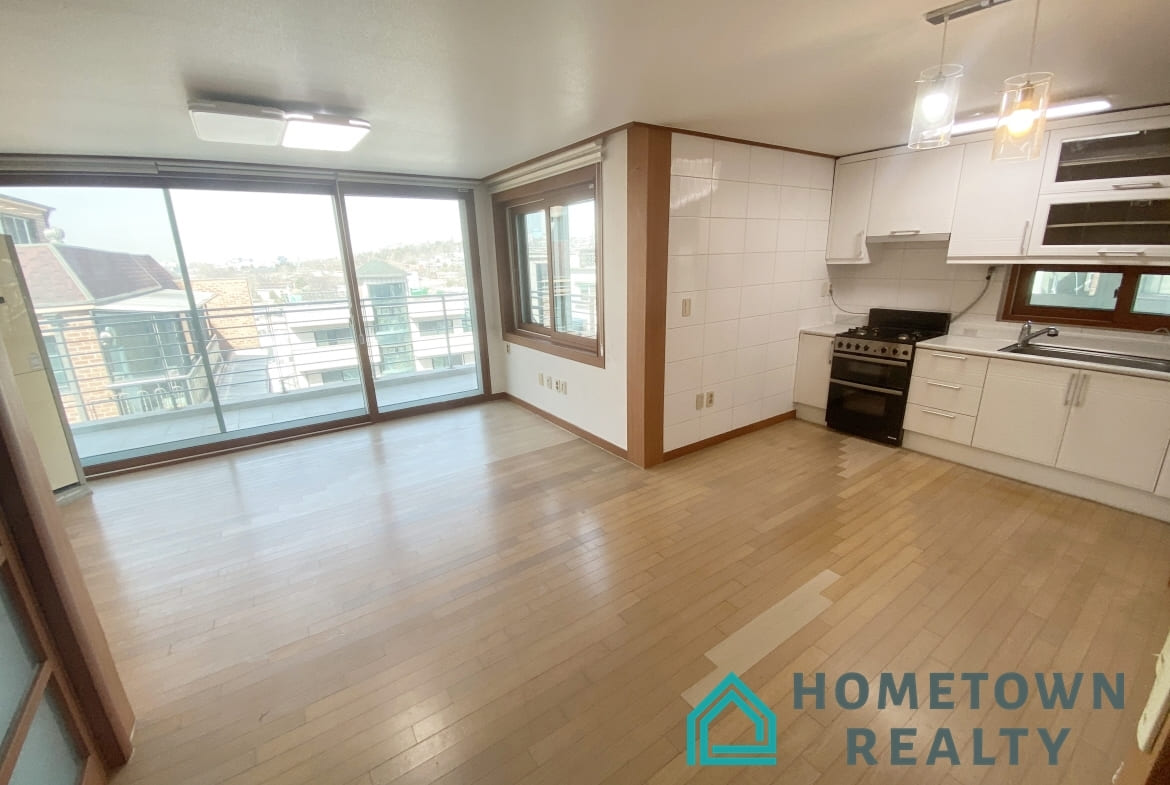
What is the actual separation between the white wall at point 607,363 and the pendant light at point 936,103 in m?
1.74

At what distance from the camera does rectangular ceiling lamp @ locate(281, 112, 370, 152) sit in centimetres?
235

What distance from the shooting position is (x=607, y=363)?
3520mm

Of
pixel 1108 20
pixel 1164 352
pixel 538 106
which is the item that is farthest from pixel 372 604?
pixel 1164 352

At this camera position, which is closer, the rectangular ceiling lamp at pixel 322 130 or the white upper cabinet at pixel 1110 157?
the rectangular ceiling lamp at pixel 322 130

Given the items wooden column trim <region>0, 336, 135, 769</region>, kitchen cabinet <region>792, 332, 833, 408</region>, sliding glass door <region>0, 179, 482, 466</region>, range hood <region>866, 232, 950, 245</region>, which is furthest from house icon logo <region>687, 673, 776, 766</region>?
sliding glass door <region>0, 179, 482, 466</region>

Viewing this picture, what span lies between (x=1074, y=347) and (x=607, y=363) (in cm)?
328

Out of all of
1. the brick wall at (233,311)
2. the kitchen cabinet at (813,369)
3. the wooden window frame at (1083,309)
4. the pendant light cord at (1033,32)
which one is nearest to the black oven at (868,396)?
the kitchen cabinet at (813,369)

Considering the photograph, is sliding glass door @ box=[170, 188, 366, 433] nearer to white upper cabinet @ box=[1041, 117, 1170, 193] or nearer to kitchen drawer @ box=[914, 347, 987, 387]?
kitchen drawer @ box=[914, 347, 987, 387]

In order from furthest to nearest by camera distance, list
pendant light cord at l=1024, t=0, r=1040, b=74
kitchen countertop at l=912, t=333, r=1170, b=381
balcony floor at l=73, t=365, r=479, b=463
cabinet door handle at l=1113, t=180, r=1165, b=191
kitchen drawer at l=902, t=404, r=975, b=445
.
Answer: balcony floor at l=73, t=365, r=479, b=463, kitchen drawer at l=902, t=404, r=975, b=445, kitchen countertop at l=912, t=333, r=1170, b=381, cabinet door handle at l=1113, t=180, r=1165, b=191, pendant light cord at l=1024, t=0, r=1040, b=74

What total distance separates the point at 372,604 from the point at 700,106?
3163mm

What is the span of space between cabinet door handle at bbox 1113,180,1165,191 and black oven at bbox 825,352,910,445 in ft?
4.74

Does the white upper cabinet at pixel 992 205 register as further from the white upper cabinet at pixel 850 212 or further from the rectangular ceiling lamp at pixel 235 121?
the rectangular ceiling lamp at pixel 235 121

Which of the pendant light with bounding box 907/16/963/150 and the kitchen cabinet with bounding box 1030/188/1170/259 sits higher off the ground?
the pendant light with bounding box 907/16/963/150

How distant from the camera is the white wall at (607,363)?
122 inches
